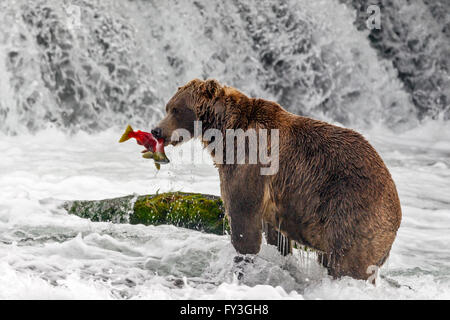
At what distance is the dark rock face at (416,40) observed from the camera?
1758 cm

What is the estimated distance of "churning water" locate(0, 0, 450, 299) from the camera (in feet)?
18.7

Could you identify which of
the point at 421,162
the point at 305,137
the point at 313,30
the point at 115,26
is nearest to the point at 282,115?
the point at 305,137

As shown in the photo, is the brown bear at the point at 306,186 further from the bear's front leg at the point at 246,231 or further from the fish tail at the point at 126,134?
the fish tail at the point at 126,134

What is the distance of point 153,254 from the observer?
20.3ft

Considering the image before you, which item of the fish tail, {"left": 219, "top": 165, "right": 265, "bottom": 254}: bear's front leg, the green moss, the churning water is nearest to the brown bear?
{"left": 219, "top": 165, "right": 265, "bottom": 254}: bear's front leg

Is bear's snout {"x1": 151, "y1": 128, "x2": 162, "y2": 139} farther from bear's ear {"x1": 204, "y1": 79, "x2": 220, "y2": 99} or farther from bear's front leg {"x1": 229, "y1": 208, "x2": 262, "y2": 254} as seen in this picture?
bear's front leg {"x1": 229, "y1": 208, "x2": 262, "y2": 254}

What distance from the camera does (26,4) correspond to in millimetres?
14781

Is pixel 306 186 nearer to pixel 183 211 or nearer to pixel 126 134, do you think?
pixel 126 134

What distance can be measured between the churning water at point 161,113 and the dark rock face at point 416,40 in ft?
0.18

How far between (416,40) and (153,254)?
13.6 metres

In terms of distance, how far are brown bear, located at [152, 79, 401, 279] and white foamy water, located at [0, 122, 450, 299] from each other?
30 centimetres

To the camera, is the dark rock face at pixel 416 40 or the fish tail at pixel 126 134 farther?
the dark rock face at pixel 416 40

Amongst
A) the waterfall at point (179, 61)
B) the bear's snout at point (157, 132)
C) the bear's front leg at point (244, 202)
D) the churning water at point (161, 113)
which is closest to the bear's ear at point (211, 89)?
the bear's snout at point (157, 132)

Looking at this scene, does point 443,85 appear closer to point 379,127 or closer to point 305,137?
point 379,127
